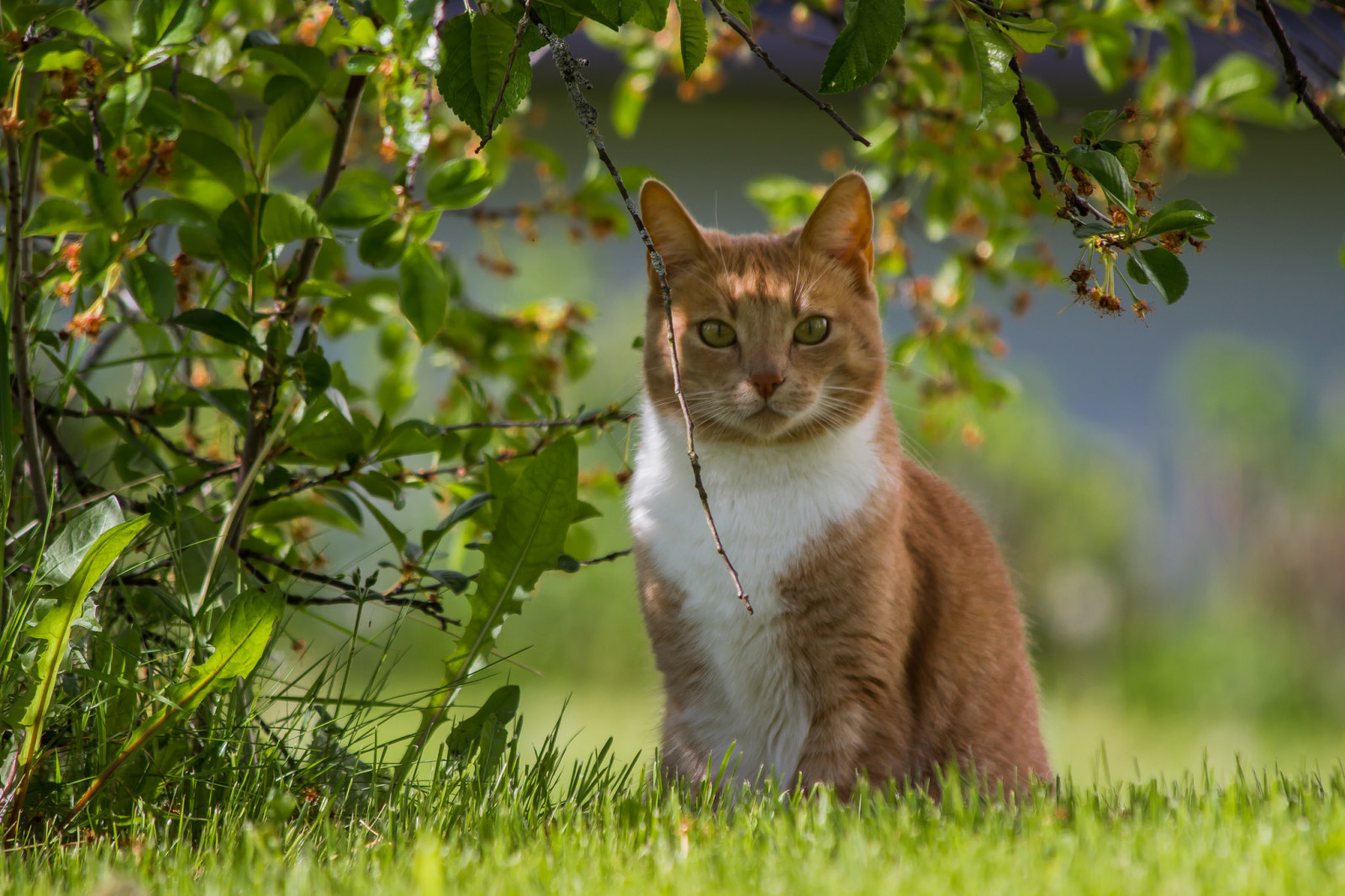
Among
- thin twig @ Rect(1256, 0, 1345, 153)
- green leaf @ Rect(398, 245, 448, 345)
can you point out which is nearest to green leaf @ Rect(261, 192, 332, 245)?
green leaf @ Rect(398, 245, 448, 345)

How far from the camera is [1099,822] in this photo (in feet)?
4.41

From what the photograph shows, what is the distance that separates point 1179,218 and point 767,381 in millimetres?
792

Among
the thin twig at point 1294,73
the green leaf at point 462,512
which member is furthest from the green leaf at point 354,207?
the thin twig at point 1294,73

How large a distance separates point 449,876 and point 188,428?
1583 millimetres

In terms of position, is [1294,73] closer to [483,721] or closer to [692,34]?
[692,34]

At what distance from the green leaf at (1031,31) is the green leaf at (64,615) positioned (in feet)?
4.18

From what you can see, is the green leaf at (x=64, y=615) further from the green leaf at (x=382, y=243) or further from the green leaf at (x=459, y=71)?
the green leaf at (x=459, y=71)

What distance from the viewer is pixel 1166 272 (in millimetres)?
1256

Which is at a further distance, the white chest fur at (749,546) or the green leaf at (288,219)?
the white chest fur at (749,546)

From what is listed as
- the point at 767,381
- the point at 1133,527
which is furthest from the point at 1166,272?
the point at 1133,527

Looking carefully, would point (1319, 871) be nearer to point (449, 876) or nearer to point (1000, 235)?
point (449, 876)

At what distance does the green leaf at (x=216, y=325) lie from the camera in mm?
1715

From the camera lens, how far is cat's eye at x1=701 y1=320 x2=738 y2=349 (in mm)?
2035

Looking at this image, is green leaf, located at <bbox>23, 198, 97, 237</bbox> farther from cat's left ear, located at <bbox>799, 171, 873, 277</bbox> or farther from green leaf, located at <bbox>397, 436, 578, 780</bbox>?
cat's left ear, located at <bbox>799, 171, 873, 277</bbox>
